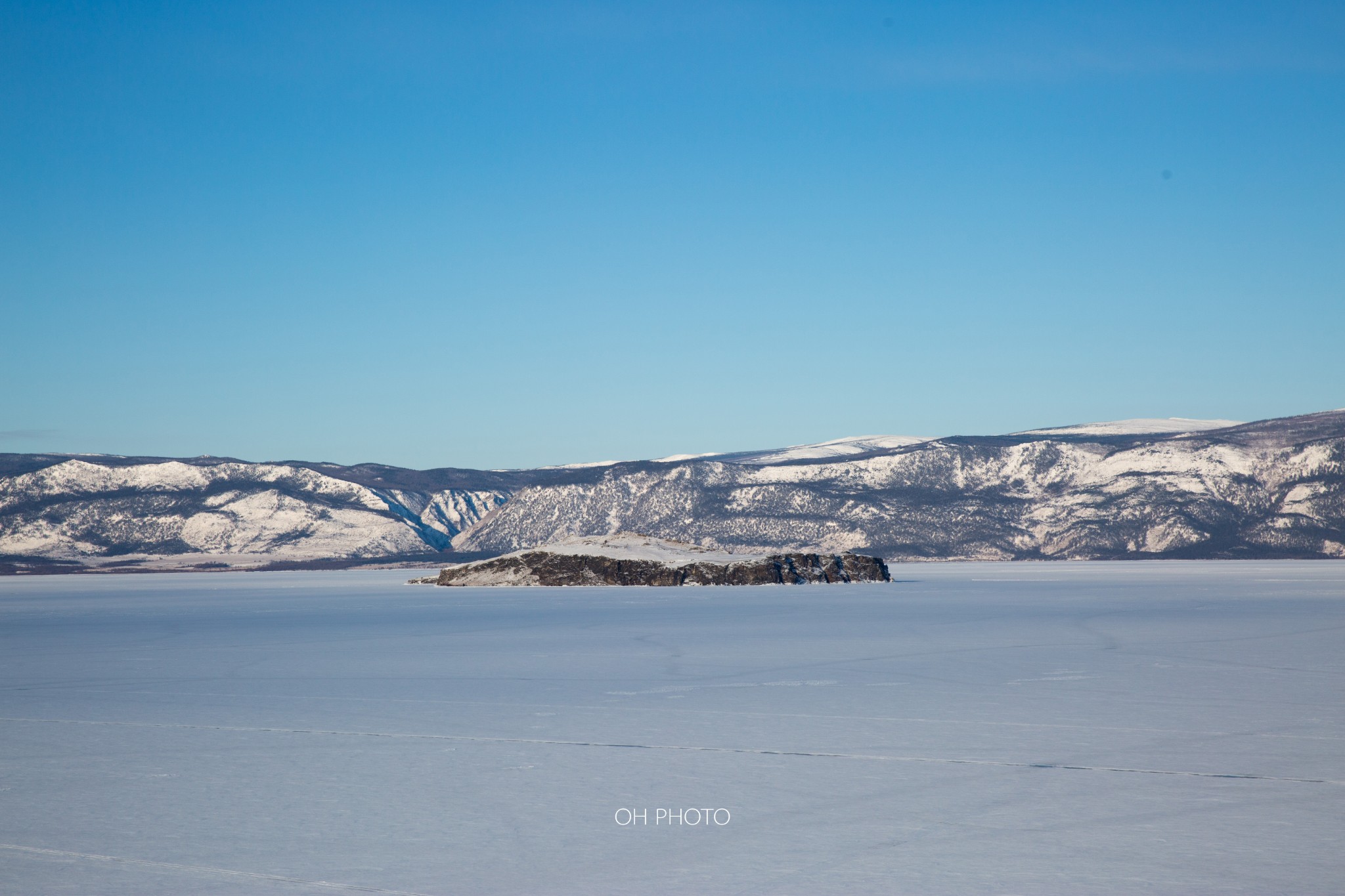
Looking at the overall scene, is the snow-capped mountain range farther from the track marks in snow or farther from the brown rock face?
the track marks in snow

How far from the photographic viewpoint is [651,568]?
52438 mm

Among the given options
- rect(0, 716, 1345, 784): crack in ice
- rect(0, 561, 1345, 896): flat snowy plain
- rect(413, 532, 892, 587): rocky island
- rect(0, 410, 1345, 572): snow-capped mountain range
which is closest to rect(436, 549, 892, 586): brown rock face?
rect(413, 532, 892, 587): rocky island

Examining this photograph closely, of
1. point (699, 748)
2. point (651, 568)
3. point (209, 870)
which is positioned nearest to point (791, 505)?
point (651, 568)

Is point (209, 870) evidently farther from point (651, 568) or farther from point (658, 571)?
point (651, 568)

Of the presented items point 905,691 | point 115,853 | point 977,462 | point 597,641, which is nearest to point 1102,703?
point 905,691

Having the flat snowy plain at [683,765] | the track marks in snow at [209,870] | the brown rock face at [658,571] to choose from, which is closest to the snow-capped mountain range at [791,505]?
the brown rock face at [658,571]

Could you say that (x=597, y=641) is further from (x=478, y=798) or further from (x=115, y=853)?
(x=115, y=853)

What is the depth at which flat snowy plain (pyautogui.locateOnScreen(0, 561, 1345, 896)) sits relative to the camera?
19.7 feet

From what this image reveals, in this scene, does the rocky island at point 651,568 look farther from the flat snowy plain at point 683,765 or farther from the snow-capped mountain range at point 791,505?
the snow-capped mountain range at point 791,505

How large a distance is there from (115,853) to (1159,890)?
481 centimetres

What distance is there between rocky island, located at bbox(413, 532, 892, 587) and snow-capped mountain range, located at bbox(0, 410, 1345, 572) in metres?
68.6

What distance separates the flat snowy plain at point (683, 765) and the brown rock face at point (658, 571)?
31.7 meters

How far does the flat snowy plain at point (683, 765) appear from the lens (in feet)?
19.7

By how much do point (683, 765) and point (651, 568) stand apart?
144 ft
